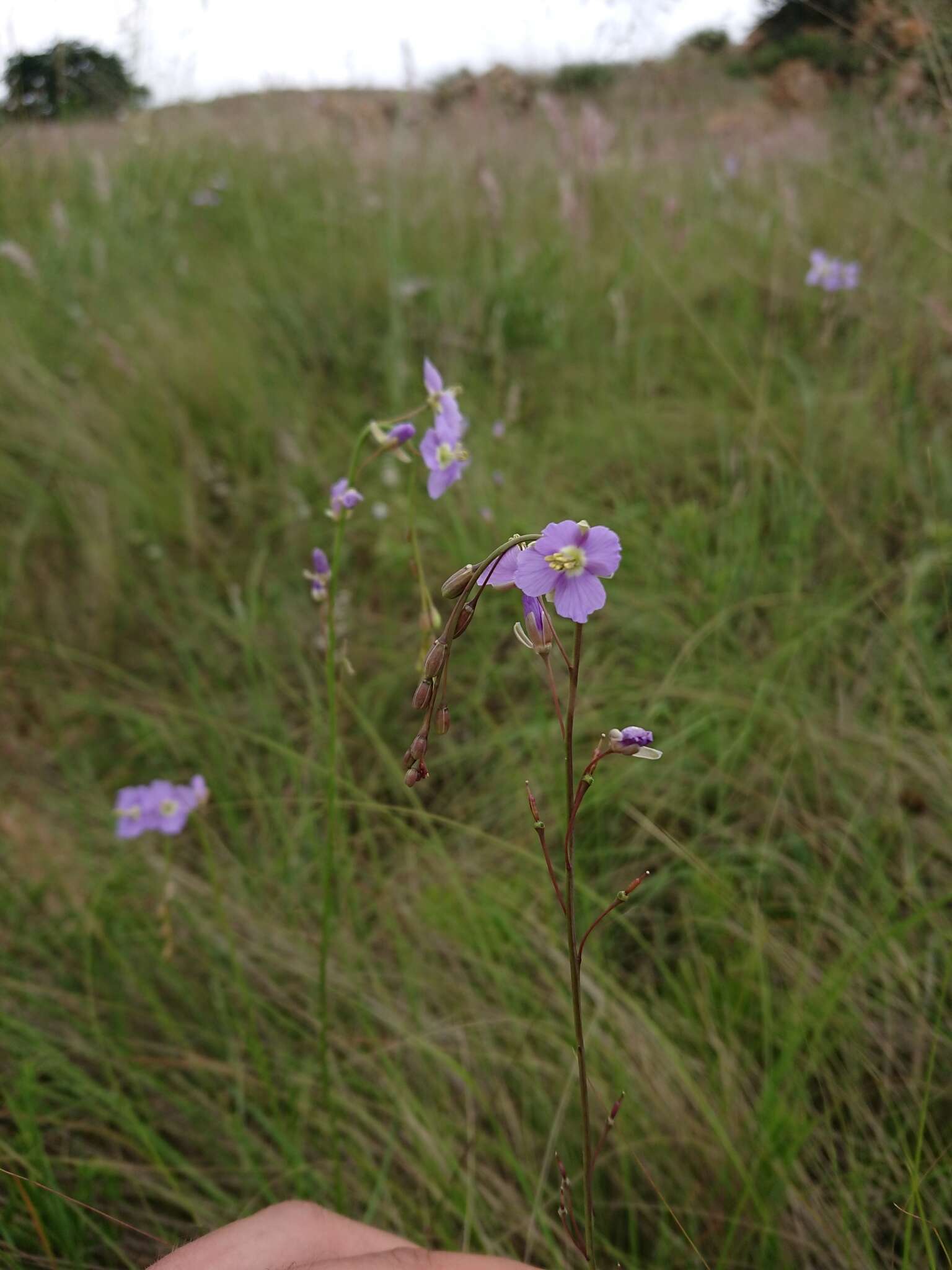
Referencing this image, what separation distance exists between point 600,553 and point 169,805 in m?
1.20

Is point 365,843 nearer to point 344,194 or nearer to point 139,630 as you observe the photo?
point 139,630

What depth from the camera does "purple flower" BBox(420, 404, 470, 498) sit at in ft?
3.24

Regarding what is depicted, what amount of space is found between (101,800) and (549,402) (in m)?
1.87

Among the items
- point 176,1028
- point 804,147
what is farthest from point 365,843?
point 804,147

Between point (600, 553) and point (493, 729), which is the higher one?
point (600, 553)

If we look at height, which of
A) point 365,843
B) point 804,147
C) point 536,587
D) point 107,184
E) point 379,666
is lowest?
point 365,843

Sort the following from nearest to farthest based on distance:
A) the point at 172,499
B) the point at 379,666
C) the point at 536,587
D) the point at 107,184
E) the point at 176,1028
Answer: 1. the point at 536,587
2. the point at 176,1028
3. the point at 379,666
4. the point at 172,499
5. the point at 107,184

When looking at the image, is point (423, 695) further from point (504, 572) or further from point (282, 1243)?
point (282, 1243)

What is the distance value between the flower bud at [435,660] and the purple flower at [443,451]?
0.30 metres

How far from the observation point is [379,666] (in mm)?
2334

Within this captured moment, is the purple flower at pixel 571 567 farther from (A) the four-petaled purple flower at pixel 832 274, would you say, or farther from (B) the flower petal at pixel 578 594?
(A) the four-petaled purple flower at pixel 832 274

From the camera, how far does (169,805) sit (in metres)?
1.64

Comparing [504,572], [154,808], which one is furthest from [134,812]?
[504,572]

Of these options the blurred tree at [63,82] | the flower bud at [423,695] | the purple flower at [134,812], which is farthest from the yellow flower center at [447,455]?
the blurred tree at [63,82]
